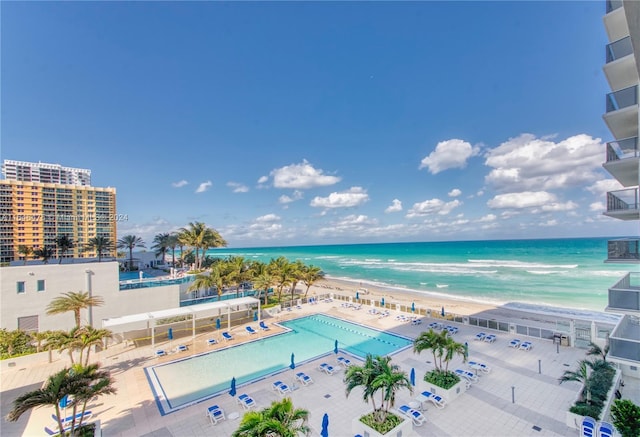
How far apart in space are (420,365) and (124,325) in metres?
16.0

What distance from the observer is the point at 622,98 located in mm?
10086

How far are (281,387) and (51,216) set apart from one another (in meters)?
68.6

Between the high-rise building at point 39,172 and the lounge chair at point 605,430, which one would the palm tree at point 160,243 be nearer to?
the lounge chair at point 605,430

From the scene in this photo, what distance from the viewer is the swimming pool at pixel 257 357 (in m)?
12.5

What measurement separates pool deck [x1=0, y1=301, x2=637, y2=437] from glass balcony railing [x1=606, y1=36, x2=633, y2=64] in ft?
41.2

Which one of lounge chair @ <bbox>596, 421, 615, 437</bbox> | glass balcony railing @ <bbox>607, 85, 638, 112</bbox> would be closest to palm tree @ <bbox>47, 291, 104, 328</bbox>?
lounge chair @ <bbox>596, 421, 615, 437</bbox>

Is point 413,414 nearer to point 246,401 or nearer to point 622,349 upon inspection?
point 246,401

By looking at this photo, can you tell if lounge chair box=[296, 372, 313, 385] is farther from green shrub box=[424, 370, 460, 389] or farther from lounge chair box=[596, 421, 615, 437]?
lounge chair box=[596, 421, 615, 437]

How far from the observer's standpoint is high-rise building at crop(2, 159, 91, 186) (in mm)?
79750

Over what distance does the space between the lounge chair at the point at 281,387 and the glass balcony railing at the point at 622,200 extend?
13876 mm

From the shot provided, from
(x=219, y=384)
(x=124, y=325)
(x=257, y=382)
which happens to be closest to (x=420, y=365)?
(x=257, y=382)

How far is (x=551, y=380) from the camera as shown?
12.1m

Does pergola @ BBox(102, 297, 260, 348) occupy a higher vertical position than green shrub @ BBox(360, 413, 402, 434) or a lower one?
higher

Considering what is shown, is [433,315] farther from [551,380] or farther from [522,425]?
[522,425]
